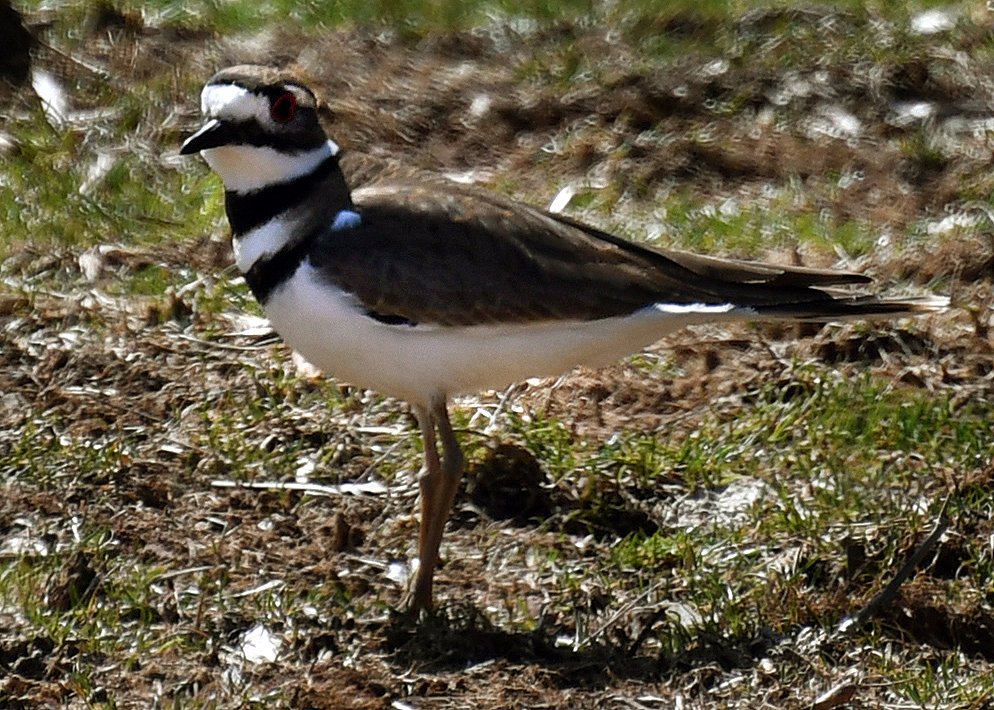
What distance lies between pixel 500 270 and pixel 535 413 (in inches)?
41.9

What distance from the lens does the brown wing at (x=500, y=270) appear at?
5.16 meters

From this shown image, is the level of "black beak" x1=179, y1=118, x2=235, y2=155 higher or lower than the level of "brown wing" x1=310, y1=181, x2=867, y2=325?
higher

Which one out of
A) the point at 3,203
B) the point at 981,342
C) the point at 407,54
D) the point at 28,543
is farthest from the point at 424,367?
the point at 407,54

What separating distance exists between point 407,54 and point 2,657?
498 cm

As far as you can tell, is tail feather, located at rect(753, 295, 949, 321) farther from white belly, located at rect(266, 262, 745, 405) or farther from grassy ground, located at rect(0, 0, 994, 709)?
grassy ground, located at rect(0, 0, 994, 709)

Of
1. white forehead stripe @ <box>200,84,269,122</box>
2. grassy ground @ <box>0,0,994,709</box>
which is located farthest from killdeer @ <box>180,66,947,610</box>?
grassy ground @ <box>0,0,994,709</box>

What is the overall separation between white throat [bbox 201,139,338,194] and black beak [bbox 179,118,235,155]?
0.18ft

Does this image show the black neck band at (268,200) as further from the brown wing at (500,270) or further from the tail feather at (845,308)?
the tail feather at (845,308)

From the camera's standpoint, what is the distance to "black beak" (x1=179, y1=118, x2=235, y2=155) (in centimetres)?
508

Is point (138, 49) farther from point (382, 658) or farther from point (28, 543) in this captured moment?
point (382, 658)

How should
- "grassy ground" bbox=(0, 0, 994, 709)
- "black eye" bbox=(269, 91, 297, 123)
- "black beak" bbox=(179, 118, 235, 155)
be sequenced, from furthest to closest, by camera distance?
"black eye" bbox=(269, 91, 297, 123)
"black beak" bbox=(179, 118, 235, 155)
"grassy ground" bbox=(0, 0, 994, 709)

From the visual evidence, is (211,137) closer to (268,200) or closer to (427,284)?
(268,200)

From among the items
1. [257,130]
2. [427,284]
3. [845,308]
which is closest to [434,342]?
[427,284]

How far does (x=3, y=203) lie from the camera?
764 cm
